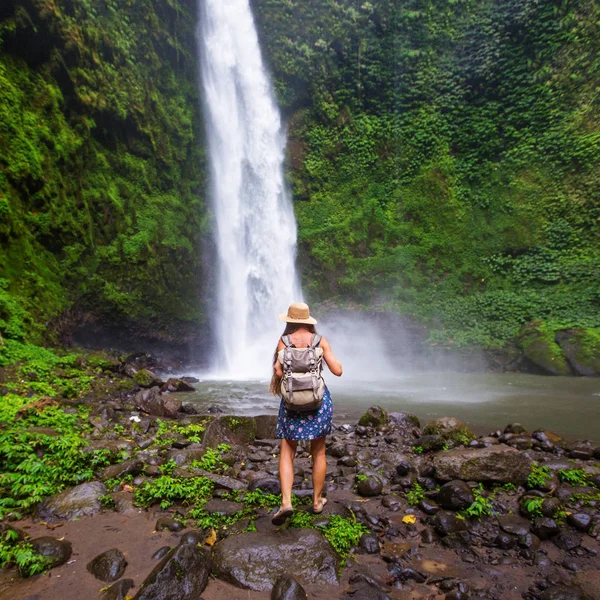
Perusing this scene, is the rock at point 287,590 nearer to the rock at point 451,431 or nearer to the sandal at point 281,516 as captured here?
the sandal at point 281,516

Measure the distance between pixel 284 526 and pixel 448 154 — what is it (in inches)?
814

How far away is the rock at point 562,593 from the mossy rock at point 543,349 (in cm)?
1243

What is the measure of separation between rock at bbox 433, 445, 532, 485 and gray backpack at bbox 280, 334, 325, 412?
169 centimetres

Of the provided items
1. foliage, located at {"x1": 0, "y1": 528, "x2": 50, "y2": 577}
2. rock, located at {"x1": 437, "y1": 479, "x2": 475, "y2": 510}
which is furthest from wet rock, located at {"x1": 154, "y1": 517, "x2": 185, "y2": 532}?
rock, located at {"x1": 437, "y1": 479, "x2": 475, "y2": 510}

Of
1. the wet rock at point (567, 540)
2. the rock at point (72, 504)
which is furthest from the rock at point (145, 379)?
the wet rock at point (567, 540)

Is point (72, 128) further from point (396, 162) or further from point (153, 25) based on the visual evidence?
point (396, 162)

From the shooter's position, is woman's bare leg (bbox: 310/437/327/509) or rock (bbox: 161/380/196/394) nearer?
woman's bare leg (bbox: 310/437/327/509)

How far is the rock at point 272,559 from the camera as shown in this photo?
2.35 m

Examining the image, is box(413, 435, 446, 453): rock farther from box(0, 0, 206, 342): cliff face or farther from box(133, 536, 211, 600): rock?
box(0, 0, 206, 342): cliff face

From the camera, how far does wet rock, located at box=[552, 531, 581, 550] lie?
2686mm

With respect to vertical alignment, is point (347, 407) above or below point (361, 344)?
below

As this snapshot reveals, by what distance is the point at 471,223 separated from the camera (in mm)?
18469

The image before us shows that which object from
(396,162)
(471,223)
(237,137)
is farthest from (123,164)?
(471,223)

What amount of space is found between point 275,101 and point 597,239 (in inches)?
624
